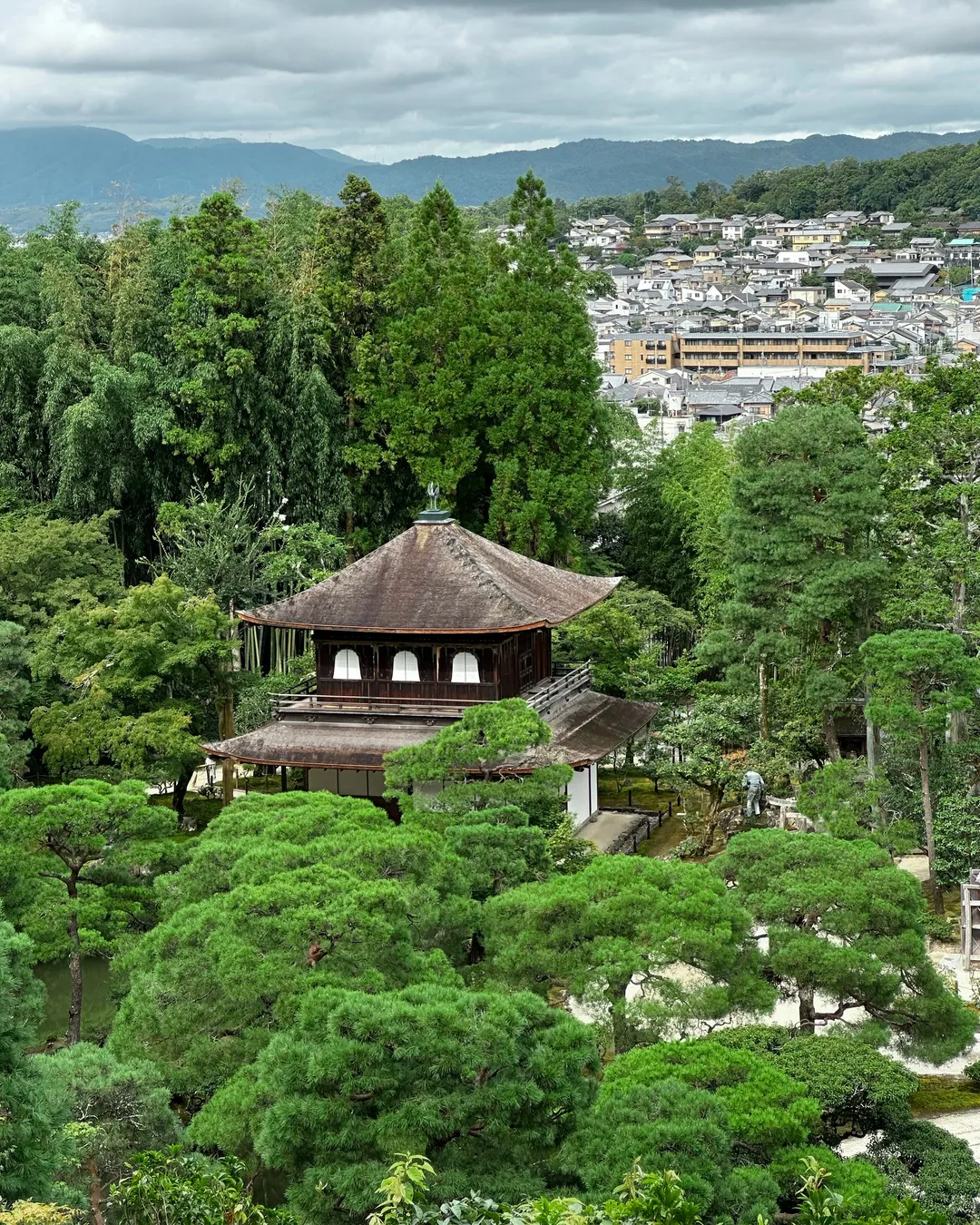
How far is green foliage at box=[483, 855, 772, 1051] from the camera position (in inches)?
599

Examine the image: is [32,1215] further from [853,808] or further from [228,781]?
[228,781]

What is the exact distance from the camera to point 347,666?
85.6ft

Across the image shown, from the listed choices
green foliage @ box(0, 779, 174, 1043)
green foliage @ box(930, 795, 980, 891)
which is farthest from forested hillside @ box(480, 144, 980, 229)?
green foliage @ box(0, 779, 174, 1043)

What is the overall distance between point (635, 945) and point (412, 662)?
35.8ft

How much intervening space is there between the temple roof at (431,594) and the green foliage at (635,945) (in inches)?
351

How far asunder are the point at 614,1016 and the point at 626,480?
81.8ft

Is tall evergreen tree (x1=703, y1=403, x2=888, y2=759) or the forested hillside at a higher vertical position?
the forested hillside

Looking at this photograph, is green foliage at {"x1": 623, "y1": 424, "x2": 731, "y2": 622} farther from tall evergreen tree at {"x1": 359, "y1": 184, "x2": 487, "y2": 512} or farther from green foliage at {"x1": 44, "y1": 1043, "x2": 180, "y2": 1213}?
green foliage at {"x1": 44, "y1": 1043, "x2": 180, "y2": 1213}

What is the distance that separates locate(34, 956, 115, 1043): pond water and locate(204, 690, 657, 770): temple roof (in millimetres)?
4072

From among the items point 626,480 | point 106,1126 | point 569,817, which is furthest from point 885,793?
point 626,480

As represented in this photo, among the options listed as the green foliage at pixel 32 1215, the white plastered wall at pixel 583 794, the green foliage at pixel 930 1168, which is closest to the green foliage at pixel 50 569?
the white plastered wall at pixel 583 794

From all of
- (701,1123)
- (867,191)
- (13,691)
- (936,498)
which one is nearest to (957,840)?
(936,498)

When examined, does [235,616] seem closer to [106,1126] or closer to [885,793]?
[885,793]

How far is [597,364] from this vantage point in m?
34.2
